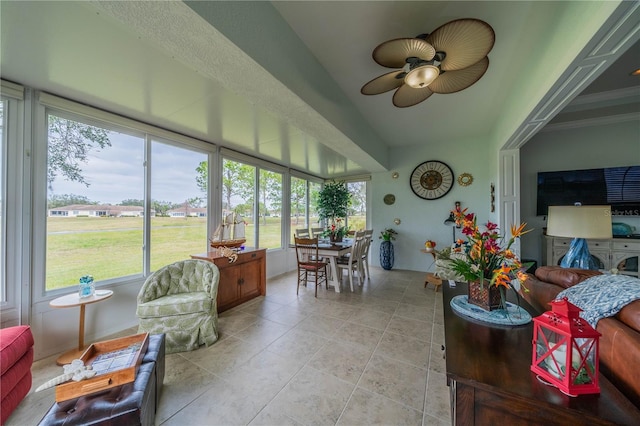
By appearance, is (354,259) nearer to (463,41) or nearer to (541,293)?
(541,293)

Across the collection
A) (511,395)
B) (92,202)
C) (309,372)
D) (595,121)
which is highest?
(595,121)

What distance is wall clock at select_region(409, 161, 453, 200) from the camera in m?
4.35

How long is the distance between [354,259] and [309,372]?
2.15 meters

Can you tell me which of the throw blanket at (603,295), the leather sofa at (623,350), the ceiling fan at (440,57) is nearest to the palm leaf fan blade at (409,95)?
the ceiling fan at (440,57)

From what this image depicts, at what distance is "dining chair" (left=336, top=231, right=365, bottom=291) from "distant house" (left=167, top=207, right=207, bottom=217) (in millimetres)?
2361

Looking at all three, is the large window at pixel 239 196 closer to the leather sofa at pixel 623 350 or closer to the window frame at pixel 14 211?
the window frame at pixel 14 211

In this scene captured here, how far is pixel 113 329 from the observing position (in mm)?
2396

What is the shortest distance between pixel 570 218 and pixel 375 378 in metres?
2.02

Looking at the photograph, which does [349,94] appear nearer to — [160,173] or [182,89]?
[182,89]

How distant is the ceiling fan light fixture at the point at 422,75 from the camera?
5.10 feet

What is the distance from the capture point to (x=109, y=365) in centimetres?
128

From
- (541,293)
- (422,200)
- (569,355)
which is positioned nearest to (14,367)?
(569,355)

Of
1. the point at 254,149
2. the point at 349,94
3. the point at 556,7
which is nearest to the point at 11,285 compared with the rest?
the point at 254,149

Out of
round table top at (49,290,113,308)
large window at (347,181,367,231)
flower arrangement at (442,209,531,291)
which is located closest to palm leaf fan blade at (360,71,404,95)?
flower arrangement at (442,209,531,291)
